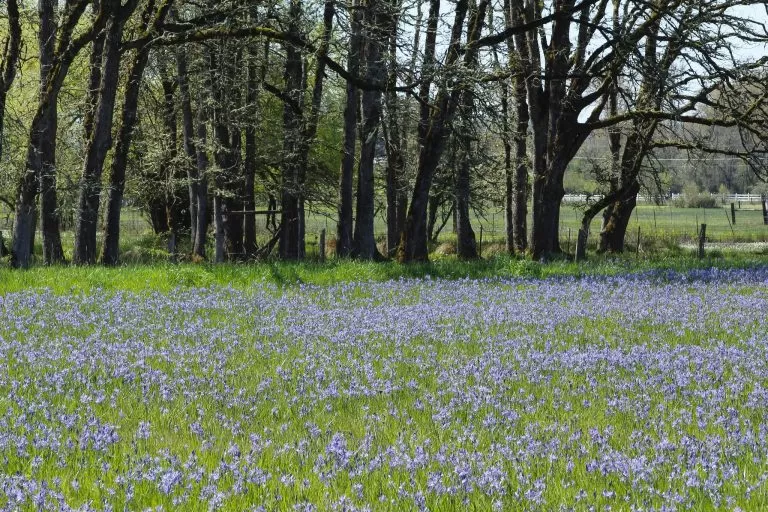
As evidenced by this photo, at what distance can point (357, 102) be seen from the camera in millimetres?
25016

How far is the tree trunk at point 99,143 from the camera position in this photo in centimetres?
1784

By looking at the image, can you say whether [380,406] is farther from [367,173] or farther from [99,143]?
[367,173]

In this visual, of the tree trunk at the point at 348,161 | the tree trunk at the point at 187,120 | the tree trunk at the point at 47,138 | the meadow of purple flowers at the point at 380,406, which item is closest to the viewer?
the meadow of purple flowers at the point at 380,406

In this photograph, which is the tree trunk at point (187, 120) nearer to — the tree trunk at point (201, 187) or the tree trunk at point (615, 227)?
the tree trunk at point (201, 187)

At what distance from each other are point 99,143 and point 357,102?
814cm

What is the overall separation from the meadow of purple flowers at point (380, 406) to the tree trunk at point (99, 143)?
752 cm

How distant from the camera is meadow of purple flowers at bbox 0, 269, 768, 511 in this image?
15.1 feet

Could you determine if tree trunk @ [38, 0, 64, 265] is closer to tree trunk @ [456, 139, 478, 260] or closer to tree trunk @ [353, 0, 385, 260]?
tree trunk @ [353, 0, 385, 260]

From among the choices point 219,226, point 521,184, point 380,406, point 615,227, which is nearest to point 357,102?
point 219,226

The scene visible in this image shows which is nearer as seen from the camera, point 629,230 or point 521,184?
point 521,184

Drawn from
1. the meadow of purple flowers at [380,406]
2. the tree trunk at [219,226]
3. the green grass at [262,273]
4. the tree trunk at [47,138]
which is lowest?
the meadow of purple flowers at [380,406]

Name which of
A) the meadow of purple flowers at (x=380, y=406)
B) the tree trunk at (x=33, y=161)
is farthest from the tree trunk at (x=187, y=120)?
the meadow of purple flowers at (x=380, y=406)

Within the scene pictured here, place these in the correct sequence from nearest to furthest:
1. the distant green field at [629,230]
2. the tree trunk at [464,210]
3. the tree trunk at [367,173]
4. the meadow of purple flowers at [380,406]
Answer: the meadow of purple flowers at [380,406]
the tree trunk at [367,173]
the tree trunk at [464,210]
the distant green field at [629,230]

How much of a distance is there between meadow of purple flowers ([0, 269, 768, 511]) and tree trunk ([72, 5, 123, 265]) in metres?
7.52
